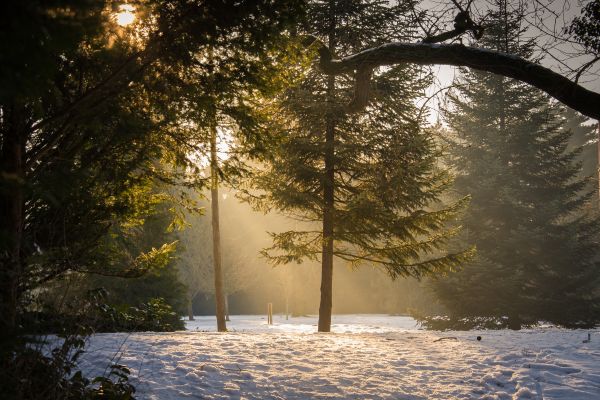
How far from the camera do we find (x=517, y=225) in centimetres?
1983

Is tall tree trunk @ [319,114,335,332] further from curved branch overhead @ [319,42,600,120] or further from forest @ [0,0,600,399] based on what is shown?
curved branch overhead @ [319,42,600,120]

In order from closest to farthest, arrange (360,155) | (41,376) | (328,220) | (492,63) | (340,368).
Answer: (41,376), (492,63), (340,368), (328,220), (360,155)

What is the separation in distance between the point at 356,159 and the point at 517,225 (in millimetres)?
11183

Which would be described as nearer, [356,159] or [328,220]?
[328,220]

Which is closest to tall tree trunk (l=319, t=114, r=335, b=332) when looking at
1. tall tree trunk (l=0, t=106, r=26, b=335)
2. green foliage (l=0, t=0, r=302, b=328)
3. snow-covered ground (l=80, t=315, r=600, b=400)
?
snow-covered ground (l=80, t=315, r=600, b=400)

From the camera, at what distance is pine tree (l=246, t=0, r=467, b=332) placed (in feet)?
36.8

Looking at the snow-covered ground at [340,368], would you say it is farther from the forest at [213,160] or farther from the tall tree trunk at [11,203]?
the tall tree trunk at [11,203]

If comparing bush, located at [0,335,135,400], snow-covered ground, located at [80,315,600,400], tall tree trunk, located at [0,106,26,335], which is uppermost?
tall tree trunk, located at [0,106,26,335]

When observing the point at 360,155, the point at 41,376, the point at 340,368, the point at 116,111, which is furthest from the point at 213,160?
the point at 360,155

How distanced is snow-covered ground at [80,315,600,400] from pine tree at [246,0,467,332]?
3.44 metres

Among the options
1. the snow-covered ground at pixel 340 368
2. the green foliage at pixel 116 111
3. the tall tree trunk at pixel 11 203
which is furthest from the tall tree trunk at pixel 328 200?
the tall tree trunk at pixel 11 203

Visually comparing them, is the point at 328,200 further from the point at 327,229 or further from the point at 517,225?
the point at 517,225

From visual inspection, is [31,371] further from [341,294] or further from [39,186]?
[341,294]

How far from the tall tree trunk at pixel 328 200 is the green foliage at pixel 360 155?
42 millimetres
